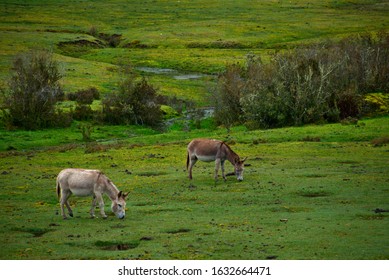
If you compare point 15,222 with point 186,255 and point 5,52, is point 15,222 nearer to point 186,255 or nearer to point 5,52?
point 186,255

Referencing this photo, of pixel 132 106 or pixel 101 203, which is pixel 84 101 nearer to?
pixel 132 106

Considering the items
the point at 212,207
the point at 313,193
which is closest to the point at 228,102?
the point at 313,193

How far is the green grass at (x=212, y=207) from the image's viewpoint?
21.7 metres

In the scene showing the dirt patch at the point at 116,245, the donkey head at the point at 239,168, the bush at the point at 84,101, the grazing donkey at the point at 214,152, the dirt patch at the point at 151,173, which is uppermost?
the grazing donkey at the point at 214,152

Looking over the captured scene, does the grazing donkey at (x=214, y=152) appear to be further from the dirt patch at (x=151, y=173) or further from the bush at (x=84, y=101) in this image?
the bush at (x=84, y=101)

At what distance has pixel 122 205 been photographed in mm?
25594

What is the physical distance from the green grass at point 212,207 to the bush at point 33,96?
47.4 ft

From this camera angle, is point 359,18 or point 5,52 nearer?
point 5,52

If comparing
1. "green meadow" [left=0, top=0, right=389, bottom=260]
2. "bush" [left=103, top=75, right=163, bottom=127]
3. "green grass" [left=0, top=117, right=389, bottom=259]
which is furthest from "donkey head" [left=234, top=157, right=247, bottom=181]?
"bush" [left=103, top=75, right=163, bottom=127]

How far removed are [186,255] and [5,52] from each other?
297 ft

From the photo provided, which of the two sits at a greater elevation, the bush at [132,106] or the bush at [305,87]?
the bush at [305,87]

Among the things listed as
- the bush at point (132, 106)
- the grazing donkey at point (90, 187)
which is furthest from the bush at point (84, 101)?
the grazing donkey at point (90, 187)

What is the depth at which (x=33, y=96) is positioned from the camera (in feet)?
204
